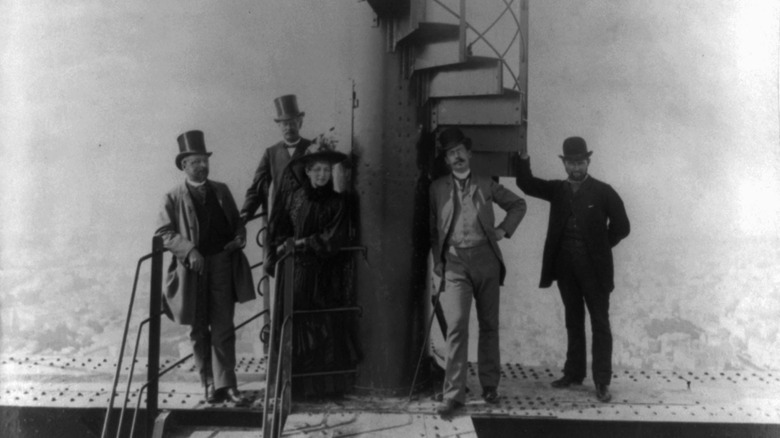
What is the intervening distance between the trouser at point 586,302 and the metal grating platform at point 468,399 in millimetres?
315

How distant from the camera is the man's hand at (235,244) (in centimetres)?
478

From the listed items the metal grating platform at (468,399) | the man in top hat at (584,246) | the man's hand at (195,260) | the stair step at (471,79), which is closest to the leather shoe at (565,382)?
the metal grating platform at (468,399)

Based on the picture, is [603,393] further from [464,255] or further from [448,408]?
[464,255]

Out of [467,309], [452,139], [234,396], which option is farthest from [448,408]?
[452,139]

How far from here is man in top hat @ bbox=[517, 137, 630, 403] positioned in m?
5.01

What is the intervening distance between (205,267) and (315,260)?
810mm

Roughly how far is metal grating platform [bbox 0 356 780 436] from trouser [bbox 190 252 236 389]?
288 millimetres

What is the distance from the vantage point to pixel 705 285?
12.7 m

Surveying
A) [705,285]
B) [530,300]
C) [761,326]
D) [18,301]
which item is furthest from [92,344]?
[761,326]

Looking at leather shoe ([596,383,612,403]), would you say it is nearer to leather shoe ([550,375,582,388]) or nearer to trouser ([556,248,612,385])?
trouser ([556,248,612,385])

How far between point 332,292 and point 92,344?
32.4ft

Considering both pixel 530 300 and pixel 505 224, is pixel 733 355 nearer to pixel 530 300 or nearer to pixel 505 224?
pixel 530 300

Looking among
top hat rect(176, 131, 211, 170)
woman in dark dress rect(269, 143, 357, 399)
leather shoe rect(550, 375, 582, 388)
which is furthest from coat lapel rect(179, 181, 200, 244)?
leather shoe rect(550, 375, 582, 388)

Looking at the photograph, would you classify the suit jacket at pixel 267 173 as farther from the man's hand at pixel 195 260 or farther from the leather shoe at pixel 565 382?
the leather shoe at pixel 565 382
